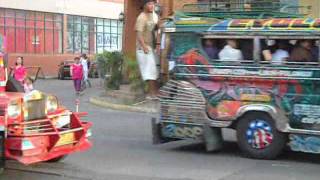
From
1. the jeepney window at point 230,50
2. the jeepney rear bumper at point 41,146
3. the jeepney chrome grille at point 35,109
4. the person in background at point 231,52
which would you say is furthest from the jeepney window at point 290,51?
the jeepney chrome grille at point 35,109

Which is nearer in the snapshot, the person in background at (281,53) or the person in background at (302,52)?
the person in background at (302,52)

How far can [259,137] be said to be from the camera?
982 cm

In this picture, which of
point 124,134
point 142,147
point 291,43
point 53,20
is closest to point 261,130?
point 291,43

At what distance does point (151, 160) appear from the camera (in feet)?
32.1

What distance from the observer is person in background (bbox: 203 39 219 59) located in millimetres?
10258

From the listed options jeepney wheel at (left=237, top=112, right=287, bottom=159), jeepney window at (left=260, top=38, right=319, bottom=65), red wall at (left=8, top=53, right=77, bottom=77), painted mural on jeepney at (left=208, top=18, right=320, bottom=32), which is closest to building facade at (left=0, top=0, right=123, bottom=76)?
red wall at (left=8, top=53, right=77, bottom=77)

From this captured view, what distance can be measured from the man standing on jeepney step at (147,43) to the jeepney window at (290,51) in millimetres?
2453

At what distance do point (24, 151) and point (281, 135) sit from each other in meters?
4.01

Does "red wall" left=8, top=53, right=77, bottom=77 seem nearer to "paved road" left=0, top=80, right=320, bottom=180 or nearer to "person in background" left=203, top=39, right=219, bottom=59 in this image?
"paved road" left=0, top=80, right=320, bottom=180

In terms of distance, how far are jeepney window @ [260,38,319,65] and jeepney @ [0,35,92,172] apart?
299 centimetres

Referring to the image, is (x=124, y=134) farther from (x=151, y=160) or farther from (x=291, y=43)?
(x=291, y=43)

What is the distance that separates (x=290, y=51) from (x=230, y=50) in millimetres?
958

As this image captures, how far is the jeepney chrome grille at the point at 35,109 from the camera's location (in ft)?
26.7

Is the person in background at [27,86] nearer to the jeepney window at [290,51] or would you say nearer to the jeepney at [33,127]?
the jeepney at [33,127]
